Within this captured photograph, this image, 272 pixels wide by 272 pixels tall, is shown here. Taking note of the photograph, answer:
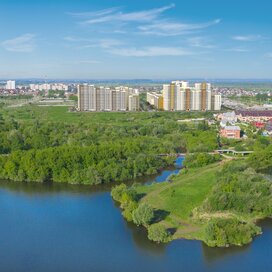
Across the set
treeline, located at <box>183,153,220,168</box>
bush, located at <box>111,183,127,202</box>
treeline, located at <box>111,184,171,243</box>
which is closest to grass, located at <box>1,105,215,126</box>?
treeline, located at <box>183,153,220,168</box>

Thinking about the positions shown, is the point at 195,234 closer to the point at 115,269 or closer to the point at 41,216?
the point at 115,269

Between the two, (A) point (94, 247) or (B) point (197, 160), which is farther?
(B) point (197, 160)

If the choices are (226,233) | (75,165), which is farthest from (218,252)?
(75,165)

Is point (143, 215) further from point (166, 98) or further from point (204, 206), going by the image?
point (166, 98)

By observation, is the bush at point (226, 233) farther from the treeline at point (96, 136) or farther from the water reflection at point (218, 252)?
the treeline at point (96, 136)

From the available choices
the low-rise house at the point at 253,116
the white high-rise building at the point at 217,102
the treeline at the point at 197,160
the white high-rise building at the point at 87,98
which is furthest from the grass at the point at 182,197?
the white high-rise building at the point at 217,102

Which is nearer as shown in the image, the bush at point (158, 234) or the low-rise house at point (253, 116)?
the bush at point (158, 234)
